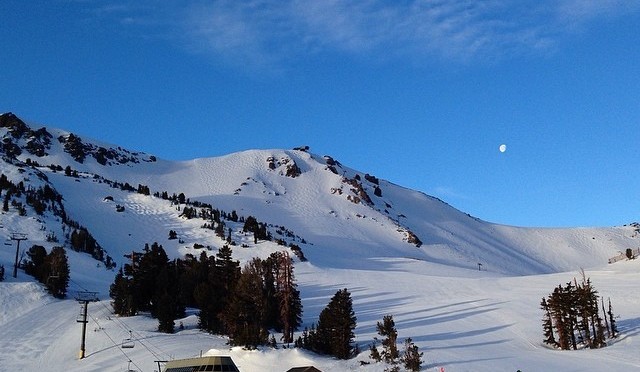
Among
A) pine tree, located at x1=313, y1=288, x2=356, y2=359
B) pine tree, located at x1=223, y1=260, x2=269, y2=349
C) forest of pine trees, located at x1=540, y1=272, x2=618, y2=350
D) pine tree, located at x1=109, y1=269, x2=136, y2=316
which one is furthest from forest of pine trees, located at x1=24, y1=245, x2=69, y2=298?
forest of pine trees, located at x1=540, y1=272, x2=618, y2=350

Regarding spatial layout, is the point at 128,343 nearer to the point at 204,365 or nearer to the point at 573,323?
the point at 204,365

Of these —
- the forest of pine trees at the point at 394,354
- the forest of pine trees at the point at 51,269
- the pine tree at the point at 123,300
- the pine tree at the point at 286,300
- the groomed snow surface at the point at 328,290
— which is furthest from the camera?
the forest of pine trees at the point at 51,269

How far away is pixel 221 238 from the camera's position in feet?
341

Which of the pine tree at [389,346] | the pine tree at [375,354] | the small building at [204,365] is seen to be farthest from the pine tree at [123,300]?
the pine tree at [389,346]

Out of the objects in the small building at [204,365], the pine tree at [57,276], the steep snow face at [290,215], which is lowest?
the small building at [204,365]

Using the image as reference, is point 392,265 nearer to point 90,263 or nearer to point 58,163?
point 90,263

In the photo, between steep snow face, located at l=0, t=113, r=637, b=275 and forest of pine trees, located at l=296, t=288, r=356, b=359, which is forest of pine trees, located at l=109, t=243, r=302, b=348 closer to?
forest of pine trees, located at l=296, t=288, r=356, b=359

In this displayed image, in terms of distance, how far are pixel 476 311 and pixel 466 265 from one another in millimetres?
81094

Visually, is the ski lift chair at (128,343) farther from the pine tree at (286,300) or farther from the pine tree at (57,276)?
the pine tree at (57,276)

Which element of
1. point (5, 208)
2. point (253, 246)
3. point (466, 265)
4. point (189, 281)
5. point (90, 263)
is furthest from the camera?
point (466, 265)

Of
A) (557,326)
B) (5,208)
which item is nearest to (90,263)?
(5,208)

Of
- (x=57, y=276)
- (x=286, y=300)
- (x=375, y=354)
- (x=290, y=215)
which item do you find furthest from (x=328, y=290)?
(x=290, y=215)

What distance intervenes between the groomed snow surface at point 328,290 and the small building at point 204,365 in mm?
5273

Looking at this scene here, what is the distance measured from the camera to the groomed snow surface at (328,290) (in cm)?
4222
